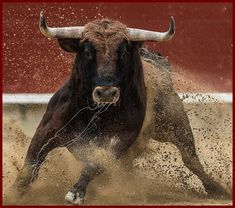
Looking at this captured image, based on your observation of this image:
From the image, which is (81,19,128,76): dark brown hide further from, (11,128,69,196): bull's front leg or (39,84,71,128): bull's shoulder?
(11,128,69,196): bull's front leg

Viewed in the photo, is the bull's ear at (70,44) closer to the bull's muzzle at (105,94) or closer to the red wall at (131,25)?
the bull's muzzle at (105,94)

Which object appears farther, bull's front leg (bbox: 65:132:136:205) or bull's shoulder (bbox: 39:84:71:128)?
bull's shoulder (bbox: 39:84:71:128)

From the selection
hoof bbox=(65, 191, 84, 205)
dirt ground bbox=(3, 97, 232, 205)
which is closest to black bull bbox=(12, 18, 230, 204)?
hoof bbox=(65, 191, 84, 205)

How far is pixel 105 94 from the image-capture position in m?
5.36

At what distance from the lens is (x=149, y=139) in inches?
253

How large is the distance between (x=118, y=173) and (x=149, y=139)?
14.5 inches

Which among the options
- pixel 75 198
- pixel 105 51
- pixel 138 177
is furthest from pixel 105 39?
pixel 138 177

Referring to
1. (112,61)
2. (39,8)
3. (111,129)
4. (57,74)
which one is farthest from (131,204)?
(39,8)

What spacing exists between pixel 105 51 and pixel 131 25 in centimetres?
361

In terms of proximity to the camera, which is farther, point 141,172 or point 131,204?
point 141,172

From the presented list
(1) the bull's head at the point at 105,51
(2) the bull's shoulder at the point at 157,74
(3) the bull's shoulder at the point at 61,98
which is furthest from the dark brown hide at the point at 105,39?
(2) the bull's shoulder at the point at 157,74

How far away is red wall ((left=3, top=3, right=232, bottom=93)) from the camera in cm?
895

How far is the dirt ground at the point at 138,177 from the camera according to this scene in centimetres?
591

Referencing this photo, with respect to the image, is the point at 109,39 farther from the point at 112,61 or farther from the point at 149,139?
the point at 149,139
